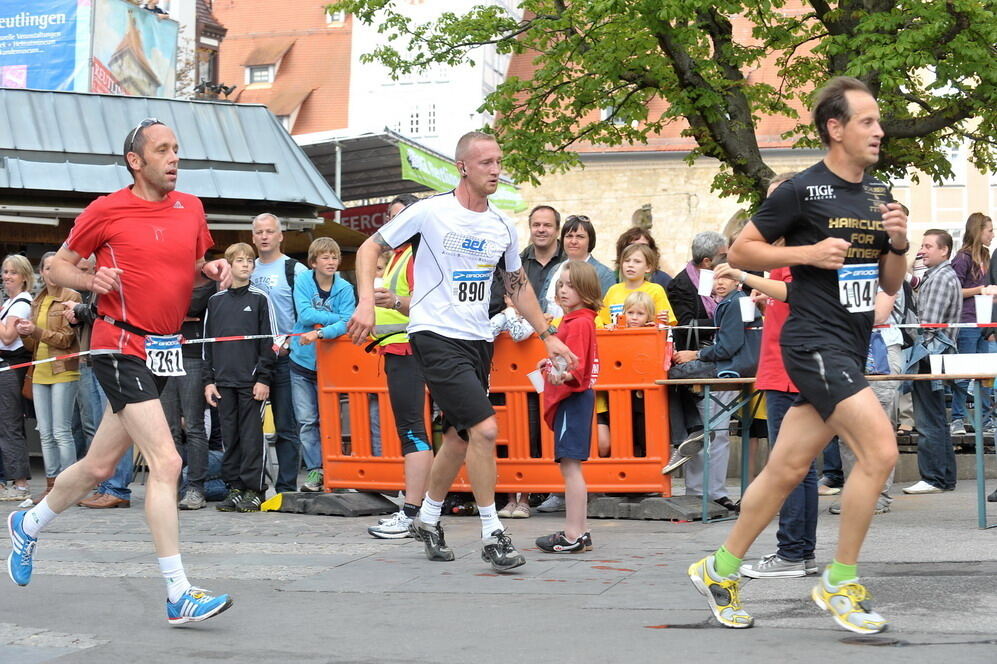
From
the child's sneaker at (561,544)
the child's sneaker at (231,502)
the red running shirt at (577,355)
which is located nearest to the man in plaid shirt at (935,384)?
the red running shirt at (577,355)

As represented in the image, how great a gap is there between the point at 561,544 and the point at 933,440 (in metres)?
4.54

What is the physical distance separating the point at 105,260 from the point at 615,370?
4.22 m

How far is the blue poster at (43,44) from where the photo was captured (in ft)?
86.6

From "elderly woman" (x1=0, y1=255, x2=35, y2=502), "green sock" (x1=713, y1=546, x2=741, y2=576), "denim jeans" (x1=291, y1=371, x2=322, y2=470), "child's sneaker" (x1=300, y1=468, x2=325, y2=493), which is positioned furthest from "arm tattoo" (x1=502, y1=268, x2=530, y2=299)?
"elderly woman" (x1=0, y1=255, x2=35, y2=502)

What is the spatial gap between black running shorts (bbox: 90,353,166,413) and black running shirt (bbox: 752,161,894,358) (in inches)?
104

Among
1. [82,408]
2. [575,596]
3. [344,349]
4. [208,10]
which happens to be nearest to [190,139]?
[82,408]

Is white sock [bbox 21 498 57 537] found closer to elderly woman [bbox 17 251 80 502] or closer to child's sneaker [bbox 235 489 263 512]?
child's sneaker [bbox 235 489 263 512]

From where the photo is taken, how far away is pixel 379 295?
8141 mm

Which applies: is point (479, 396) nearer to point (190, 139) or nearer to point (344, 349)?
point (344, 349)

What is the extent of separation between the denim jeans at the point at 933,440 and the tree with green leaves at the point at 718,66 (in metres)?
9.68

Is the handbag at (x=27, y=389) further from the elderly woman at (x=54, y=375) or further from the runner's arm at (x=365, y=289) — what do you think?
the runner's arm at (x=365, y=289)

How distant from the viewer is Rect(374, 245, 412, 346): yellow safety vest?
28.3 feet

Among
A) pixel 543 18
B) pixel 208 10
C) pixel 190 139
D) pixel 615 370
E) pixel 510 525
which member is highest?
pixel 208 10

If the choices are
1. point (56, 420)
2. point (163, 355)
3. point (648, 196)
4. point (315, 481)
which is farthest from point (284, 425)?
point (648, 196)
